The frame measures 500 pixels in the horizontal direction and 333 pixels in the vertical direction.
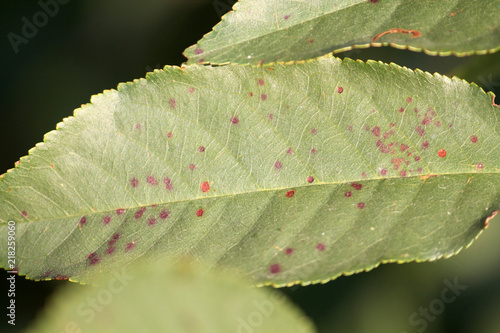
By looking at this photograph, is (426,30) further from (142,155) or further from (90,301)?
(90,301)

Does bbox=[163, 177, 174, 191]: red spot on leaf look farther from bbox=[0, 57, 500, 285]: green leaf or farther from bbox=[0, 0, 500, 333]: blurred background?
bbox=[0, 0, 500, 333]: blurred background

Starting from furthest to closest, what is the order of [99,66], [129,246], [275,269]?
[99,66], [129,246], [275,269]

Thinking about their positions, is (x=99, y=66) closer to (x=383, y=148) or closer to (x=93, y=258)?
(x=93, y=258)

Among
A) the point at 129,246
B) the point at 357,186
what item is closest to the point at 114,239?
the point at 129,246

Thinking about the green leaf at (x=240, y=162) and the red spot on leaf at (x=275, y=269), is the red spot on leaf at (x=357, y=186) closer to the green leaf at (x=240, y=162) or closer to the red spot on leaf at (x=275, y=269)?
the green leaf at (x=240, y=162)

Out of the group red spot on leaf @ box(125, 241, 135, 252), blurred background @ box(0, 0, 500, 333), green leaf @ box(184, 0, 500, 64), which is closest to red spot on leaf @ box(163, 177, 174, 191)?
red spot on leaf @ box(125, 241, 135, 252)

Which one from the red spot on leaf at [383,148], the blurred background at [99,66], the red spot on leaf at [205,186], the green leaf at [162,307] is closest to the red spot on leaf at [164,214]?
the red spot on leaf at [205,186]

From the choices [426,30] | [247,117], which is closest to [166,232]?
[247,117]
